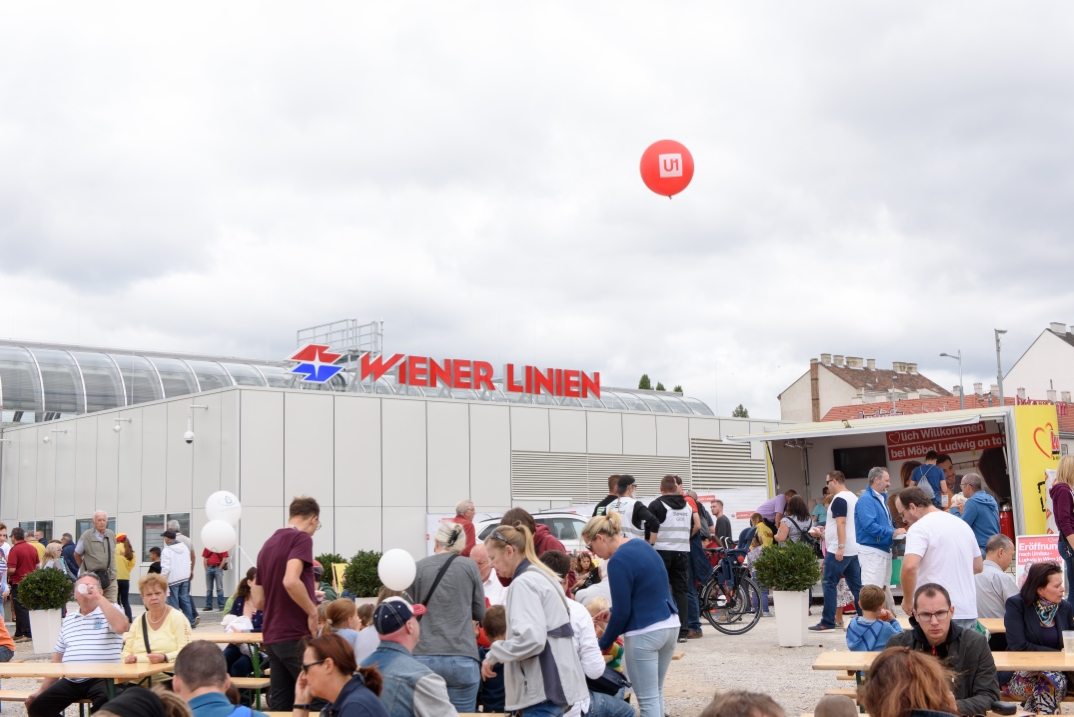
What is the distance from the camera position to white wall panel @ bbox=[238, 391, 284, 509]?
68.3 ft

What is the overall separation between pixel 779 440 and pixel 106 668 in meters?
13.9

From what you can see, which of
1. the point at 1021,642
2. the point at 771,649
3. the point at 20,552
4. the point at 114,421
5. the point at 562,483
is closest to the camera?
the point at 1021,642

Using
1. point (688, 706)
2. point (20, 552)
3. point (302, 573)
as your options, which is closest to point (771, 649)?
point (688, 706)

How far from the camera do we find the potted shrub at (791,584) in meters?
11.4

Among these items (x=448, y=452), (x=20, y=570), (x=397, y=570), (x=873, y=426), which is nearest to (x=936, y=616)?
(x=397, y=570)

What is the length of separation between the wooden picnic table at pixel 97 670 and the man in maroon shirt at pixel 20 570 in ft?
31.0

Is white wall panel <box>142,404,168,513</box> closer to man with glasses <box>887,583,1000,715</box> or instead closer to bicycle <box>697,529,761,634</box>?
bicycle <box>697,529,761,634</box>

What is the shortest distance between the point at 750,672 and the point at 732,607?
10.4ft

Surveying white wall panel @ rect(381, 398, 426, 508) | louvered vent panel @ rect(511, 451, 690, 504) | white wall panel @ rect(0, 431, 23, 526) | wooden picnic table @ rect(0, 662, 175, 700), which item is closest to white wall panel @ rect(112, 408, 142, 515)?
white wall panel @ rect(0, 431, 23, 526)

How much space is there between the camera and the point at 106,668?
23.2 ft

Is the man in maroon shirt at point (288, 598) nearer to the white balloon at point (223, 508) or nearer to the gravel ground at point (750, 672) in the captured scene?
the gravel ground at point (750, 672)

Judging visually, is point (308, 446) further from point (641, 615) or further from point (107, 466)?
point (641, 615)

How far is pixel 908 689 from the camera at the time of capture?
3.70 m

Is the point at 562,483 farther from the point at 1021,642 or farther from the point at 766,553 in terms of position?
the point at 1021,642
